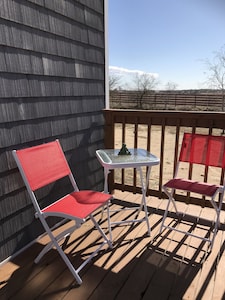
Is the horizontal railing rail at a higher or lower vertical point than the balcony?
higher

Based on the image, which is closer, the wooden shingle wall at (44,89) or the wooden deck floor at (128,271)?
the wooden deck floor at (128,271)

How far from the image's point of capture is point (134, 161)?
2135 millimetres

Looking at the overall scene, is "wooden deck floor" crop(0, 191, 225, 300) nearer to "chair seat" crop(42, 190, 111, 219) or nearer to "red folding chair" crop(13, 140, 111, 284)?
"red folding chair" crop(13, 140, 111, 284)

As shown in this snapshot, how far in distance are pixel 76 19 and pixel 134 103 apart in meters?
12.8

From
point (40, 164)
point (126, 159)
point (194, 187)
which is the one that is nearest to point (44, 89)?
point (40, 164)

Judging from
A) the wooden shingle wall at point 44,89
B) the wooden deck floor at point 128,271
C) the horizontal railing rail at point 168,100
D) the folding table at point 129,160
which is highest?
the wooden shingle wall at point 44,89

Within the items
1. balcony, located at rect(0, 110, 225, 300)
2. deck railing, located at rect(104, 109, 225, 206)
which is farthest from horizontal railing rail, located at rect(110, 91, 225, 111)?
balcony, located at rect(0, 110, 225, 300)

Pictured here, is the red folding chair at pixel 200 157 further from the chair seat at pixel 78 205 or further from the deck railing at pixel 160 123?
the chair seat at pixel 78 205

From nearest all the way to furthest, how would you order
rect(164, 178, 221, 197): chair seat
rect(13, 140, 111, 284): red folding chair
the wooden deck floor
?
the wooden deck floor, rect(13, 140, 111, 284): red folding chair, rect(164, 178, 221, 197): chair seat

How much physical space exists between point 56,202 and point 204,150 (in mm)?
1469

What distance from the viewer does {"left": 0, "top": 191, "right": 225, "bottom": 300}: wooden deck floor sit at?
1.61m

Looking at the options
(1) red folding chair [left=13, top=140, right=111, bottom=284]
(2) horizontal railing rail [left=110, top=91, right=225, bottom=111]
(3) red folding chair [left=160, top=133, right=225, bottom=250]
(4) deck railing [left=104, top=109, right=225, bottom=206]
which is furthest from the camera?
(2) horizontal railing rail [left=110, top=91, right=225, bottom=111]

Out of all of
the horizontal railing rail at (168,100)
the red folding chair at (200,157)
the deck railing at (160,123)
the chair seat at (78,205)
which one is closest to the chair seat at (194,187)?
the red folding chair at (200,157)

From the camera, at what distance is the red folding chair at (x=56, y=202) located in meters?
1.72
